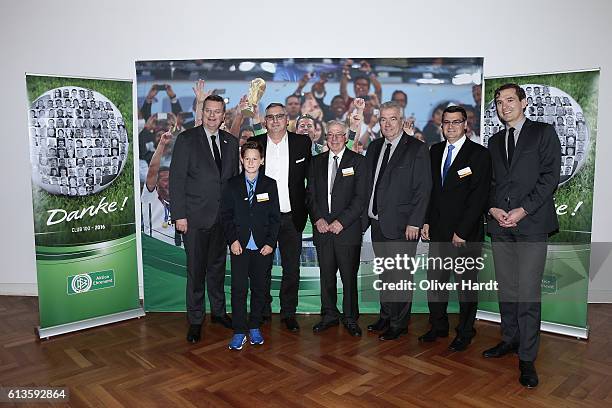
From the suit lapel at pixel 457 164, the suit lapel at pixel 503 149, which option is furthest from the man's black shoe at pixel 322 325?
the suit lapel at pixel 503 149

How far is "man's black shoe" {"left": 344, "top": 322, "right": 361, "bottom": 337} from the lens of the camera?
3690 mm

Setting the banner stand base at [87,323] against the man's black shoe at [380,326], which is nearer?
the banner stand base at [87,323]

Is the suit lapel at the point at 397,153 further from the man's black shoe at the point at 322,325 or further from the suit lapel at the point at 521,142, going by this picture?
the man's black shoe at the point at 322,325

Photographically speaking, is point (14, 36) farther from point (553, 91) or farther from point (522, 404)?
point (522, 404)

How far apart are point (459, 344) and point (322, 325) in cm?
103

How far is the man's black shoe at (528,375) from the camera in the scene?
2.84 m

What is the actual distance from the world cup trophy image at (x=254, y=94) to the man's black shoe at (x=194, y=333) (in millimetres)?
1819

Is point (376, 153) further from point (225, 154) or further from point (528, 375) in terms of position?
point (528, 375)

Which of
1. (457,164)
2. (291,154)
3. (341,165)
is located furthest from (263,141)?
(457,164)

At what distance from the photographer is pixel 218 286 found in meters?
3.93

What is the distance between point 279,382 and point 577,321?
2.40 m

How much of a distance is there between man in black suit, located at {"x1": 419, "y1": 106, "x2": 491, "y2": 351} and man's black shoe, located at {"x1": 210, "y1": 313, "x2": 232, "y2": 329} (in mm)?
1511

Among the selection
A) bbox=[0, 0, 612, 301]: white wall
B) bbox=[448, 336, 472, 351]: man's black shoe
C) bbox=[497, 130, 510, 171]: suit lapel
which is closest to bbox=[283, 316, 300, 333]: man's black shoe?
bbox=[448, 336, 472, 351]: man's black shoe

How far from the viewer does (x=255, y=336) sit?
11.6 feet
